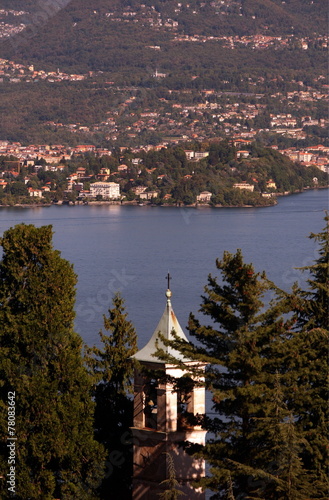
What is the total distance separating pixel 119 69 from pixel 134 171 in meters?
54.4

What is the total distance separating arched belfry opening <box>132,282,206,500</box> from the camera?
489cm

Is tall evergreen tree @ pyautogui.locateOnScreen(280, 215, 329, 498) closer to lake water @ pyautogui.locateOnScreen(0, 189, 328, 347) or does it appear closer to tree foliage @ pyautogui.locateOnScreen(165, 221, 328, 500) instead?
tree foliage @ pyautogui.locateOnScreen(165, 221, 328, 500)

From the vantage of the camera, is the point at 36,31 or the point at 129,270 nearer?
the point at 129,270

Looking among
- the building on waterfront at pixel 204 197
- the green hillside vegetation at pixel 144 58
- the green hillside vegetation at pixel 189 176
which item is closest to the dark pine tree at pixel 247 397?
the green hillside vegetation at pixel 189 176

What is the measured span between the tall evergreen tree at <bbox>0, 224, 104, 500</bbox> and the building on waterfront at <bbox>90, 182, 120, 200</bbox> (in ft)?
150

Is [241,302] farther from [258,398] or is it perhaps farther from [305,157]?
[305,157]

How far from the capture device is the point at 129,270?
75.9ft

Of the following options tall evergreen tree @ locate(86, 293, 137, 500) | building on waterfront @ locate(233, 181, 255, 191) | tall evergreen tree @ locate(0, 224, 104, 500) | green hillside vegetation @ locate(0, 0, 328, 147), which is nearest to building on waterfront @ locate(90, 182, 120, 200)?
building on waterfront @ locate(233, 181, 255, 191)

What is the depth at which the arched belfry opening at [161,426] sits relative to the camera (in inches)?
193

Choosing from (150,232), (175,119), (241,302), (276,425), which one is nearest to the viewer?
(276,425)

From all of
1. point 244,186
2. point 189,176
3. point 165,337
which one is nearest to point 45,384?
point 165,337

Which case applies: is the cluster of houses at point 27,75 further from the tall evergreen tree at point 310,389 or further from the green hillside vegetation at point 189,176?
the tall evergreen tree at point 310,389

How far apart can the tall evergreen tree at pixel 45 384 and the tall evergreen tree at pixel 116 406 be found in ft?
0.39

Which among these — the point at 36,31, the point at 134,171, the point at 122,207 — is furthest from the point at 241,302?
the point at 36,31
